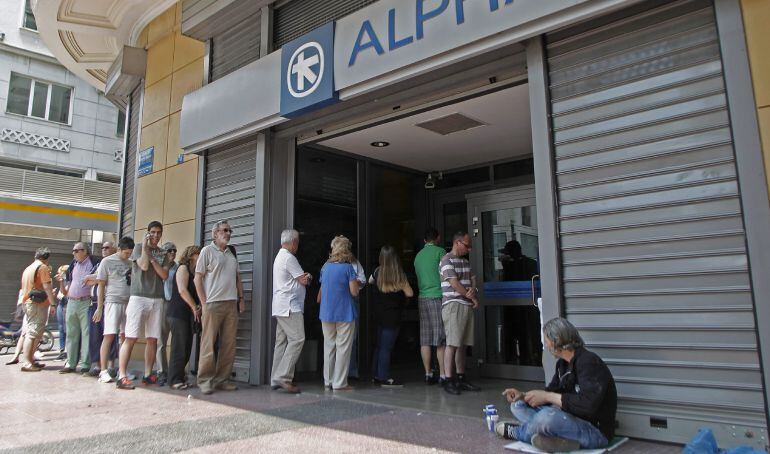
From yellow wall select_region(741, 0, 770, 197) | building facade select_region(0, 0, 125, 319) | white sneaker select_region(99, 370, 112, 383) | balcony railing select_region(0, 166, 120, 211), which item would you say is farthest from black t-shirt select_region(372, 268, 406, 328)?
balcony railing select_region(0, 166, 120, 211)

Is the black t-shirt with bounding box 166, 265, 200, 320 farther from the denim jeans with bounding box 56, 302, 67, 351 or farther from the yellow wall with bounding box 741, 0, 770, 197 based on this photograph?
the yellow wall with bounding box 741, 0, 770, 197

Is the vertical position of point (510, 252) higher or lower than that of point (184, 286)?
higher

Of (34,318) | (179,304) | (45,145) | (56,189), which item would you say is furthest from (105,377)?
(45,145)

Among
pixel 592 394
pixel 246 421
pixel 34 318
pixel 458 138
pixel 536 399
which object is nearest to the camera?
pixel 592 394

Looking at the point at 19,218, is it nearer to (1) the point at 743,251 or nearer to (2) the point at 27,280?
(2) the point at 27,280

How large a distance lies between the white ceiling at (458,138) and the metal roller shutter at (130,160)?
4.57 meters

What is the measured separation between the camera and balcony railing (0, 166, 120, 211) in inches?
638

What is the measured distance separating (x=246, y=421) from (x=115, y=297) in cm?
293

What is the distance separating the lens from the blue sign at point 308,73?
5297 mm

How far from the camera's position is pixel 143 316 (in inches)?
230

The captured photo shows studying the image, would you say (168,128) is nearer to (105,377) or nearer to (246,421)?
(105,377)

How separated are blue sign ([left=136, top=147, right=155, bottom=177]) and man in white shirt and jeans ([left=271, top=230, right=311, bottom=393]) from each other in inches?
150

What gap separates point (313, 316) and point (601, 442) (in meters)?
4.13

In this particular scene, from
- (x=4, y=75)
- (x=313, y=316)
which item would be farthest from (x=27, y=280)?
(x=4, y=75)
